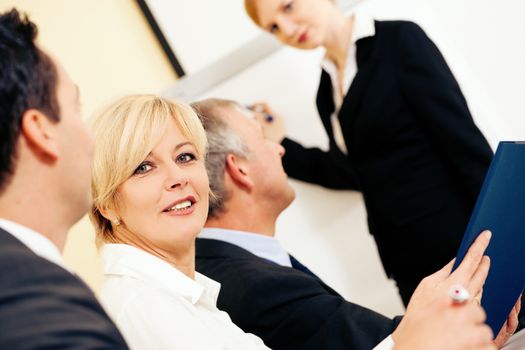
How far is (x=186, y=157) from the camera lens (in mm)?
1176

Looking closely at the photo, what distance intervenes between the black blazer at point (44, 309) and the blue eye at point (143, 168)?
1.60 feet

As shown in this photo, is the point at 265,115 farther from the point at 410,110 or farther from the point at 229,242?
the point at 229,242

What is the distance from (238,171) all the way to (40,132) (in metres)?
0.86

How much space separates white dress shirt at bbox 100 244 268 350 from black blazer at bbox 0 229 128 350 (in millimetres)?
291

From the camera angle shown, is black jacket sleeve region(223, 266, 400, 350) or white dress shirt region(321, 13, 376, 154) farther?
white dress shirt region(321, 13, 376, 154)

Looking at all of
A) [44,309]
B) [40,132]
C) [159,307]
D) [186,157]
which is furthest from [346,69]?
[44,309]

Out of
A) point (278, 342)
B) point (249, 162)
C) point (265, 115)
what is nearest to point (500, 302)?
point (278, 342)

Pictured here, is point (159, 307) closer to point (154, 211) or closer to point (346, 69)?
point (154, 211)

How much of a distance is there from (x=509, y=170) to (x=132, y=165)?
600mm

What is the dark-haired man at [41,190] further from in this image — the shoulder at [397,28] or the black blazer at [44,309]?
the shoulder at [397,28]

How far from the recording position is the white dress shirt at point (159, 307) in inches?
35.4

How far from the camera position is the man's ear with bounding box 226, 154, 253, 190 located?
59.6 inches

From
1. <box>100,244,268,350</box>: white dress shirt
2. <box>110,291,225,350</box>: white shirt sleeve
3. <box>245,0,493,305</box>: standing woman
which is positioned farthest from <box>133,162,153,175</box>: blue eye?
<box>245,0,493,305</box>: standing woman

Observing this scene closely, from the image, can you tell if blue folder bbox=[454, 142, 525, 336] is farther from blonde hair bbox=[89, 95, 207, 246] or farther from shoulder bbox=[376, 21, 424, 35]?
shoulder bbox=[376, 21, 424, 35]
